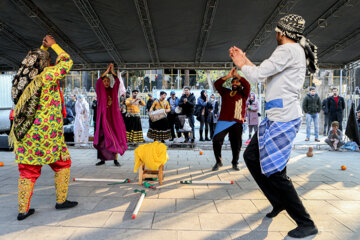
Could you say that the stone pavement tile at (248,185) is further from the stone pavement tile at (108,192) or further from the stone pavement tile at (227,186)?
the stone pavement tile at (108,192)

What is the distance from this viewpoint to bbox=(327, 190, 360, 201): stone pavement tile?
3304 mm

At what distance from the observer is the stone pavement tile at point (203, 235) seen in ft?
7.15

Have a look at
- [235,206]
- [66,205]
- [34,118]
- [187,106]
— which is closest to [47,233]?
[66,205]

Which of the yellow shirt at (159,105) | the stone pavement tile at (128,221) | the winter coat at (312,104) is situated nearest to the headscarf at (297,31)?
the stone pavement tile at (128,221)

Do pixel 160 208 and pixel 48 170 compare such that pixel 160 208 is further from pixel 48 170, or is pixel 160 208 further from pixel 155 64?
pixel 155 64

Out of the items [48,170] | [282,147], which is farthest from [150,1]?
[282,147]

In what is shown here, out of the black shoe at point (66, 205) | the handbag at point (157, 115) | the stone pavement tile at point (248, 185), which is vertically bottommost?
the stone pavement tile at point (248, 185)

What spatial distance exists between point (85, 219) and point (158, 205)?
83cm

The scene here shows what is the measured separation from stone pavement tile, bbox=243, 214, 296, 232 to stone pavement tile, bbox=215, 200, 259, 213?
146 mm

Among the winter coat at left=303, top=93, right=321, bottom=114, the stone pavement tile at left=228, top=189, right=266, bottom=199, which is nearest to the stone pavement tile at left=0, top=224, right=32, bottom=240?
the stone pavement tile at left=228, top=189, right=266, bottom=199

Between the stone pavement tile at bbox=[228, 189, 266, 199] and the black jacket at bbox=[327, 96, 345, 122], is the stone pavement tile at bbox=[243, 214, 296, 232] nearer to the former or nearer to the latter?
the stone pavement tile at bbox=[228, 189, 266, 199]

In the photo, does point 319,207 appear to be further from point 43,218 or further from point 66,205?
point 43,218

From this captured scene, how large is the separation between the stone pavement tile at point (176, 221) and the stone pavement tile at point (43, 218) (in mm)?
991

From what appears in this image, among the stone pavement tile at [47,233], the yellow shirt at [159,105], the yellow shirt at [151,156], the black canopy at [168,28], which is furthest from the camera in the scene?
the yellow shirt at [159,105]
